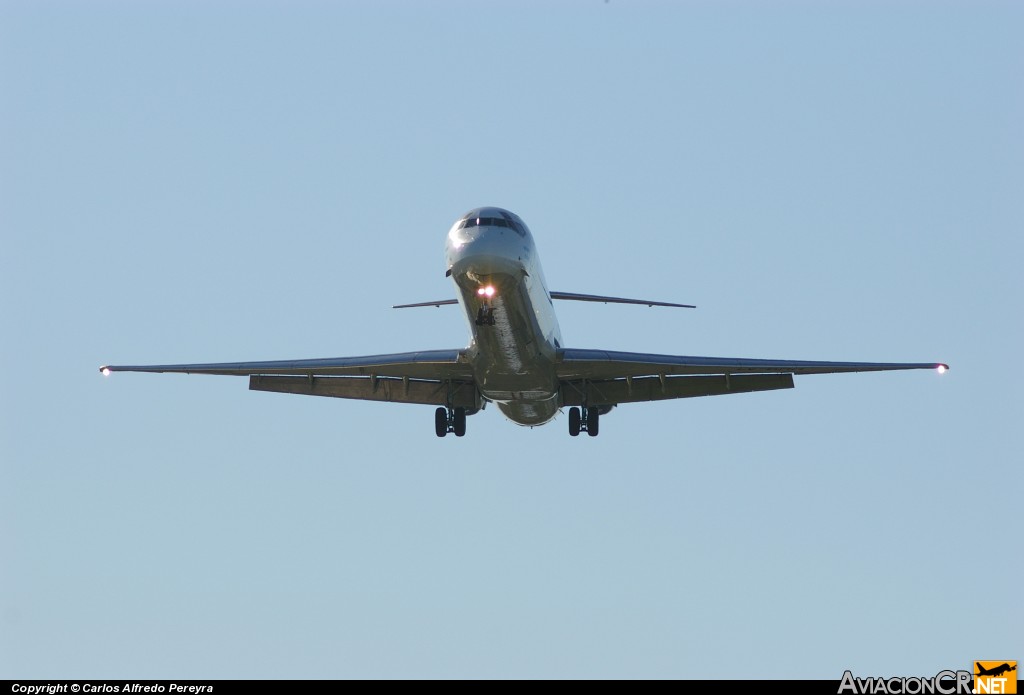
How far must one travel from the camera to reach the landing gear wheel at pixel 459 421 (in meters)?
44.7

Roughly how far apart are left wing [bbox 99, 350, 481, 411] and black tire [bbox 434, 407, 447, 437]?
284mm

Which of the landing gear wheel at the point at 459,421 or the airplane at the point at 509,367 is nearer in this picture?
the airplane at the point at 509,367

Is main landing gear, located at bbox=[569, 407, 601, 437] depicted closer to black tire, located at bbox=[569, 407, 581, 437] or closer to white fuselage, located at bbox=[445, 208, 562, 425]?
black tire, located at bbox=[569, 407, 581, 437]

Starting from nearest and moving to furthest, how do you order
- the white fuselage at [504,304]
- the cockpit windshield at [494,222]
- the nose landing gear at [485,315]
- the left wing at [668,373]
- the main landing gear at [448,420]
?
the white fuselage at [504,304] → the nose landing gear at [485,315] → the cockpit windshield at [494,222] → the left wing at [668,373] → the main landing gear at [448,420]

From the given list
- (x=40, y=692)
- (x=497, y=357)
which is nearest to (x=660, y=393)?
(x=497, y=357)

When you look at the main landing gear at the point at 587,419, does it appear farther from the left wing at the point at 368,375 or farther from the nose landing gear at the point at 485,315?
the nose landing gear at the point at 485,315

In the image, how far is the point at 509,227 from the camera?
39.4 metres

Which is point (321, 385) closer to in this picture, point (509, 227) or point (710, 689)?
point (509, 227)

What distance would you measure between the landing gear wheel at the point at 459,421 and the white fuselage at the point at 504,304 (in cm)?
252

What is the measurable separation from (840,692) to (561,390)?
14865mm

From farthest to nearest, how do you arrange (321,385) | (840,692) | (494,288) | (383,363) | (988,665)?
(321,385) → (383,363) → (494,288) → (988,665) → (840,692)

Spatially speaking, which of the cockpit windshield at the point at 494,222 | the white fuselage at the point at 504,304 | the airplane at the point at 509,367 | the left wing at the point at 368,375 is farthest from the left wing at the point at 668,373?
the cockpit windshield at the point at 494,222

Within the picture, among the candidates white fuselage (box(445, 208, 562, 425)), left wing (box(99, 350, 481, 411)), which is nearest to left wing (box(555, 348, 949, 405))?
white fuselage (box(445, 208, 562, 425))

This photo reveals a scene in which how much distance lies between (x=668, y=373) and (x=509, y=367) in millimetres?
4779
